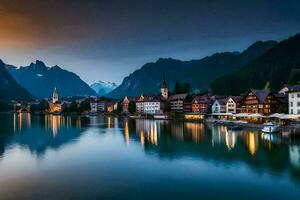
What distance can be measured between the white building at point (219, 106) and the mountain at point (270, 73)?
2852cm

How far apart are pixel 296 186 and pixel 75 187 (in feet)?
45.2

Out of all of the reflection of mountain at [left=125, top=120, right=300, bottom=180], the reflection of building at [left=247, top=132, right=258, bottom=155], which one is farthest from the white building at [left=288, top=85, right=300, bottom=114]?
the reflection of building at [left=247, top=132, right=258, bottom=155]

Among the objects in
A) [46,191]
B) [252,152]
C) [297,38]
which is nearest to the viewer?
[46,191]

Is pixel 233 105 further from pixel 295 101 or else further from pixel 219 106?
pixel 295 101

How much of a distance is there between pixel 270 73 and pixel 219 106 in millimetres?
44284

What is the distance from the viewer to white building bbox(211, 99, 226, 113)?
79.2 m

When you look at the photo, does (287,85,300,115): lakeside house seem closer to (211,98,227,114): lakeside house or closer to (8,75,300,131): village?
(8,75,300,131): village

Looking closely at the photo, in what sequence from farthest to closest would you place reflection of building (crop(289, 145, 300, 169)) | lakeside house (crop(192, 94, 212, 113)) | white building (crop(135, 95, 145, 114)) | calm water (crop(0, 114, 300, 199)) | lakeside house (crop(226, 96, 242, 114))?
white building (crop(135, 95, 145, 114))
lakeside house (crop(192, 94, 212, 113))
lakeside house (crop(226, 96, 242, 114))
reflection of building (crop(289, 145, 300, 169))
calm water (crop(0, 114, 300, 199))

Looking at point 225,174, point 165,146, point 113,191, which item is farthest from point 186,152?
point 113,191

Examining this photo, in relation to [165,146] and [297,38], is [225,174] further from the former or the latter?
[297,38]

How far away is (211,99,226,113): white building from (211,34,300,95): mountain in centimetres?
2852

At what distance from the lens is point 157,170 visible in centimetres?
2559

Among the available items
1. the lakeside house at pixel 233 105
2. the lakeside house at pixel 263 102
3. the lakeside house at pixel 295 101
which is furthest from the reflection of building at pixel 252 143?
the lakeside house at pixel 233 105

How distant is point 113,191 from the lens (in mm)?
19781
